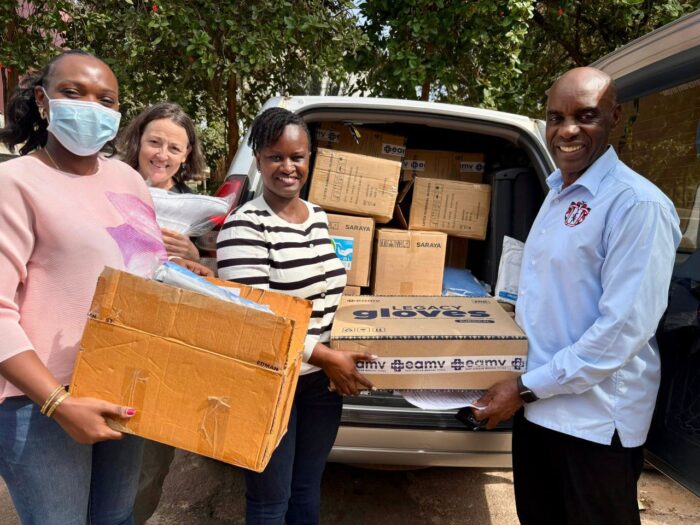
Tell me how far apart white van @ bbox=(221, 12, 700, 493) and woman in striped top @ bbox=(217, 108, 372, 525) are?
36cm

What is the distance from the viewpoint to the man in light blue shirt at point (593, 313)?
1.28 m

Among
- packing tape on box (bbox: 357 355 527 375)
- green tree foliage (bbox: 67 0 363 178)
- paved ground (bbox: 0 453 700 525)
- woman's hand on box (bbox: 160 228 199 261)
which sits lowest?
paved ground (bbox: 0 453 700 525)

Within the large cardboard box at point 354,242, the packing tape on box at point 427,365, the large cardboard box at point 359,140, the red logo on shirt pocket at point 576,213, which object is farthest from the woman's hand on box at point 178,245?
the large cardboard box at point 359,140

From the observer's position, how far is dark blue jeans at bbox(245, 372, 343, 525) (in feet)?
5.17

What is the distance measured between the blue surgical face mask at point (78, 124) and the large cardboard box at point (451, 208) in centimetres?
201

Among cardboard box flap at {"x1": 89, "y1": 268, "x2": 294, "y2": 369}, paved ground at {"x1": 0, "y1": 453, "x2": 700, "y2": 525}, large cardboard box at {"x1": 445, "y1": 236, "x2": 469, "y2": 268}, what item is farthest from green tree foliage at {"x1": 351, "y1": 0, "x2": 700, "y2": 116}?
cardboard box flap at {"x1": 89, "y1": 268, "x2": 294, "y2": 369}

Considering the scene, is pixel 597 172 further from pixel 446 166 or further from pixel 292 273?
pixel 446 166

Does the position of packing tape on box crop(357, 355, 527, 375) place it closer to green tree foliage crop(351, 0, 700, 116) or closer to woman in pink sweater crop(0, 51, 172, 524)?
woman in pink sweater crop(0, 51, 172, 524)

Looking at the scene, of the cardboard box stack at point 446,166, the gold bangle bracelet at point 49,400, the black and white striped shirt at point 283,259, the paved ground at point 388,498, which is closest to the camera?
the gold bangle bracelet at point 49,400

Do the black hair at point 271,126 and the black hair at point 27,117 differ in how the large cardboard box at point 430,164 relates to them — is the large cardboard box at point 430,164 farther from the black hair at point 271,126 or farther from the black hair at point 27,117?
the black hair at point 27,117

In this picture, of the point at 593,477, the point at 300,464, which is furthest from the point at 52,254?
the point at 593,477

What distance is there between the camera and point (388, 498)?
8.57 ft

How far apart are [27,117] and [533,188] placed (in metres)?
2.38

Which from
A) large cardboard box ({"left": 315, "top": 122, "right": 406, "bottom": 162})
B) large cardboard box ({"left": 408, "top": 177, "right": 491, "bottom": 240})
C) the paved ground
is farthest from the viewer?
large cardboard box ({"left": 315, "top": 122, "right": 406, "bottom": 162})
